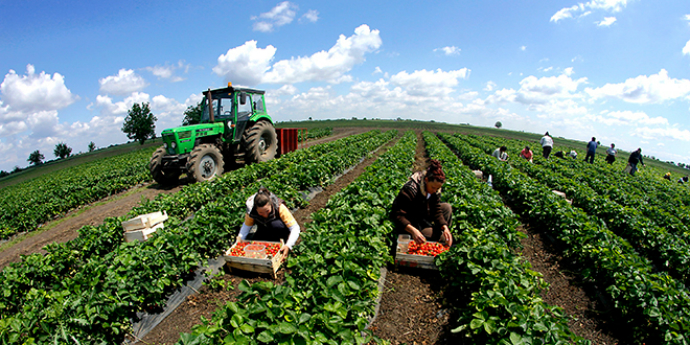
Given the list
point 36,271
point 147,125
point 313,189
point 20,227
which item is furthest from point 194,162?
point 147,125

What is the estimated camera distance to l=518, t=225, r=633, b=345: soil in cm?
333

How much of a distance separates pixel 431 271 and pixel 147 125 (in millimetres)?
39639

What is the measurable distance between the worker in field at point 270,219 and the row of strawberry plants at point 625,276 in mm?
3961

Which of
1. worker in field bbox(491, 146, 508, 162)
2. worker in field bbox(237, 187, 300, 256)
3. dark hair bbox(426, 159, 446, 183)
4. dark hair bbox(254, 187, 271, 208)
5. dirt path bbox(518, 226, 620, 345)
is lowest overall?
dirt path bbox(518, 226, 620, 345)

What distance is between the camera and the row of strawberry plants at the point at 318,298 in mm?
2158

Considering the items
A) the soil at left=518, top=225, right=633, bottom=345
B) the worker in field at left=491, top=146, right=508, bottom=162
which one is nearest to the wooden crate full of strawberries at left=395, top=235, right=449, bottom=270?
the soil at left=518, top=225, right=633, bottom=345

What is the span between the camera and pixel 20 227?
7062mm

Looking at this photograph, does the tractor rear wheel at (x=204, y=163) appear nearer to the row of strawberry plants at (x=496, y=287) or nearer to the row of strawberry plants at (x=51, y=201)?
the row of strawberry plants at (x=51, y=201)

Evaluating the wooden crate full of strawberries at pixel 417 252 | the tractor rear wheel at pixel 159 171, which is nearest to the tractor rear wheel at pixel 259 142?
the tractor rear wheel at pixel 159 171

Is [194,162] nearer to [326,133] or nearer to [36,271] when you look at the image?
[36,271]

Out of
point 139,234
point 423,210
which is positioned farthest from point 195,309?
point 423,210

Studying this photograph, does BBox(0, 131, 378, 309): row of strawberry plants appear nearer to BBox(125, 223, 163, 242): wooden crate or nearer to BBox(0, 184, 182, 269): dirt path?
BBox(125, 223, 163, 242): wooden crate

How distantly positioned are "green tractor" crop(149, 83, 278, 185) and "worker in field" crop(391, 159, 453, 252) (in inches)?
257

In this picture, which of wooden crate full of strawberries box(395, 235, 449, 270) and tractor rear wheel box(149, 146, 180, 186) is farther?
tractor rear wheel box(149, 146, 180, 186)
